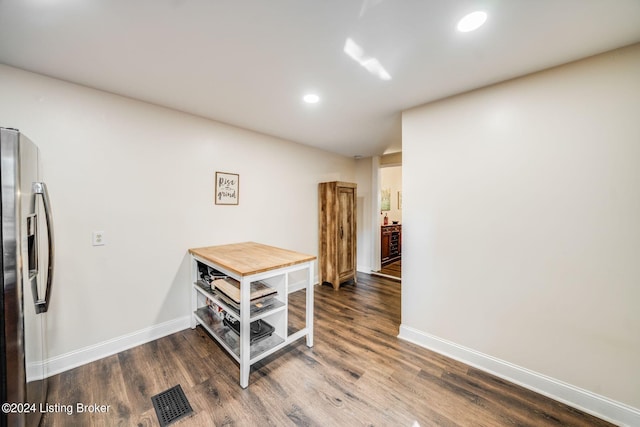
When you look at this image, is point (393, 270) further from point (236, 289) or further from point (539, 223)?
point (236, 289)

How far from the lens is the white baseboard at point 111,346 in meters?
1.86

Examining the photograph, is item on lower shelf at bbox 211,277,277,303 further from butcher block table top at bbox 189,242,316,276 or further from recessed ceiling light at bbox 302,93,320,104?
recessed ceiling light at bbox 302,93,320,104

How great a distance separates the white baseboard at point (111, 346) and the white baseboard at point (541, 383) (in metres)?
2.53

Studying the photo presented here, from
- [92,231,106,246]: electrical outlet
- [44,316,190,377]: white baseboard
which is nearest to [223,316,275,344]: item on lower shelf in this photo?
[44,316,190,377]: white baseboard

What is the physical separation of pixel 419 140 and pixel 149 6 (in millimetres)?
2183

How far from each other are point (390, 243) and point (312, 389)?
4.79 m

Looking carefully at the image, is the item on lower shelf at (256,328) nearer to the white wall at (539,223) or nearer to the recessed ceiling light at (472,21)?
the white wall at (539,223)

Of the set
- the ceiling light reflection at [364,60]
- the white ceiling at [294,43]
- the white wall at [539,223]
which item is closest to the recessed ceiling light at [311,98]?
the white ceiling at [294,43]

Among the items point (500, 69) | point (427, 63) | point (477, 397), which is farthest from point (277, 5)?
point (477, 397)

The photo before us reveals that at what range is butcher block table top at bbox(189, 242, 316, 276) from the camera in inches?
71.6

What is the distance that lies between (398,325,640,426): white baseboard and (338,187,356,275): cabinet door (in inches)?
70.7

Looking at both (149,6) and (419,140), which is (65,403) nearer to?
(149,6)

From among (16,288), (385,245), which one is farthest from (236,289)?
(385,245)

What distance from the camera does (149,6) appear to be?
3.89 ft
